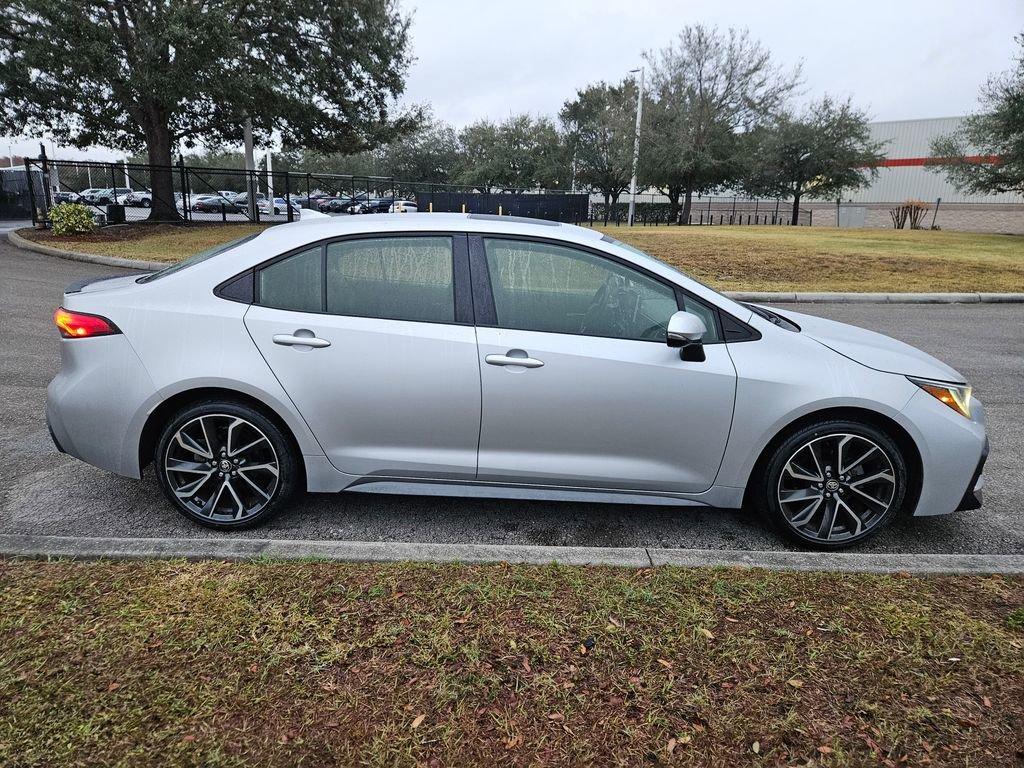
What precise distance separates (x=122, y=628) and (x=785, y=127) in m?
52.1

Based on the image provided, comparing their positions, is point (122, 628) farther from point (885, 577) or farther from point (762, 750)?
point (885, 577)

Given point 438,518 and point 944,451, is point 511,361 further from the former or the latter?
point 944,451

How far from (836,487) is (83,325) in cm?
393

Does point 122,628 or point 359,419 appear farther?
point 359,419

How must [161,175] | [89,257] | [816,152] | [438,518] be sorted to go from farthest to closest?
1. [816,152]
2. [161,175]
3. [89,257]
4. [438,518]

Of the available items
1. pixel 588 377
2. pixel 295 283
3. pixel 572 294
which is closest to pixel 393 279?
pixel 295 283

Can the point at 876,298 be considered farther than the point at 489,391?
Yes

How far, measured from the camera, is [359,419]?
11.7 feet

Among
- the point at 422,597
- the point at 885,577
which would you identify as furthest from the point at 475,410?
the point at 885,577

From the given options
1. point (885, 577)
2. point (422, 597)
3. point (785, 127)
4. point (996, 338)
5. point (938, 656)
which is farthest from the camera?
point (785, 127)

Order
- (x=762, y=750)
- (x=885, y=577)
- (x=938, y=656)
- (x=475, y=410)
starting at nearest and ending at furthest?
1. (x=762, y=750)
2. (x=938, y=656)
3. (x=885, y=577)
4. (x=475, y=410)

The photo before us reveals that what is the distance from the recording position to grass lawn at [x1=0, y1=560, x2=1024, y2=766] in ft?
7.06

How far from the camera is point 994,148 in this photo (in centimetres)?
3262

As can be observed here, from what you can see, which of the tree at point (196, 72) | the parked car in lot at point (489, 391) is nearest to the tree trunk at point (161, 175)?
the tree at point (196, 72)
